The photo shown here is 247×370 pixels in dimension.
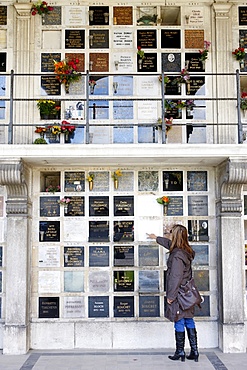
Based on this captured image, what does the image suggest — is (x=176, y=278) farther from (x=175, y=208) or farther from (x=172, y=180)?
(x=172, y=180)

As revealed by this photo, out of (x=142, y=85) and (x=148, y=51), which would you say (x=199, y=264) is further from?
(x=148, y=51)

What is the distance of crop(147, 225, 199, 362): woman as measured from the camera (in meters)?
5.80

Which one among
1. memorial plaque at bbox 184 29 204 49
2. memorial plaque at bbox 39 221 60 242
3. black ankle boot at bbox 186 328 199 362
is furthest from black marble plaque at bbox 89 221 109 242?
memorial plaque at bbox 184 29 204 49

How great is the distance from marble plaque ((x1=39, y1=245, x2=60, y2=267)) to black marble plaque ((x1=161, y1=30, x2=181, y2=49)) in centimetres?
321

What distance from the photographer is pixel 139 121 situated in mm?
6805

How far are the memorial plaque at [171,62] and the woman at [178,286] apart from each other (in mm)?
2329

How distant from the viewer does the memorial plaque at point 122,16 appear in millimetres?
6969

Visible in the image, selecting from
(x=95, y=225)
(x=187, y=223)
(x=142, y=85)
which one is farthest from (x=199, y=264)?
(x=142, y=85)

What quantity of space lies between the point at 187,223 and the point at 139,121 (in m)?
1.55

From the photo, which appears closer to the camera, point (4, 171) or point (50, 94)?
point (4, 171)

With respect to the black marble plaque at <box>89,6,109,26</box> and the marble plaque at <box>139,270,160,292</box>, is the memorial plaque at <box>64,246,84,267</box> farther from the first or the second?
the black marble plaque at <box>89,6,109,26</box>

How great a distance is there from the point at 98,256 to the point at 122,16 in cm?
339

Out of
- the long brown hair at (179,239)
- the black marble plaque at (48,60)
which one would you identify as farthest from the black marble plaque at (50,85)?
the long brown hair at (179,239)

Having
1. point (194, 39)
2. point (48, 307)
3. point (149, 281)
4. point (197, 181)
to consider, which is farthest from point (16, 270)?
point (194, 39)
